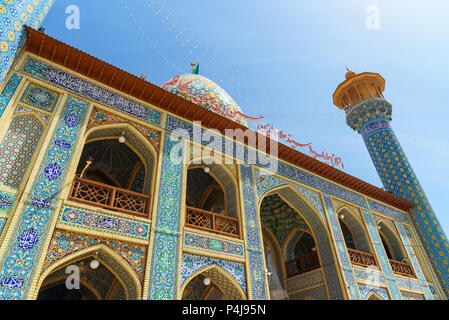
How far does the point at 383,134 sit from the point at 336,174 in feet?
16.8

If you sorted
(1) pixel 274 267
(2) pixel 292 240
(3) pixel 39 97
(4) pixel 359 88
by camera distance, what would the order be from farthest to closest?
(4) pixel 359 88 < (2) pixel 292 240 < (1) pixel 274 267 < (3) pixel 39 97

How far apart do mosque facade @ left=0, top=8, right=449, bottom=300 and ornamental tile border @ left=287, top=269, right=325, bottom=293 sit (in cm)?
4

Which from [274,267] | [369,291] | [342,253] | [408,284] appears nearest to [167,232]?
[342,253]

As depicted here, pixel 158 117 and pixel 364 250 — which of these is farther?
pixel 364 250

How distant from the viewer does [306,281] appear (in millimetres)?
8836

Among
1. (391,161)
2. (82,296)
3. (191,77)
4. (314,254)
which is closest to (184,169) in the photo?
(82,296)

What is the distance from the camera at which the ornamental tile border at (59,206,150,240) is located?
4676 millimetres

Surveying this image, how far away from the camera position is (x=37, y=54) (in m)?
5.68

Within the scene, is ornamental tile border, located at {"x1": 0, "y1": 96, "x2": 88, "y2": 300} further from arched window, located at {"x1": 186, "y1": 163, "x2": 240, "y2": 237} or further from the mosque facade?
arched window, located at {"x1": 186, "y1": 163, "x2": 240, "y2": 237}

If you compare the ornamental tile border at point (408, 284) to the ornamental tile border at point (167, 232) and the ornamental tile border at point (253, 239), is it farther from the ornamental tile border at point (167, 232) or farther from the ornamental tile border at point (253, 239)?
the ornamental tile border at point (167, 232)

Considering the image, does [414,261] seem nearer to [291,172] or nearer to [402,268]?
[402,268]

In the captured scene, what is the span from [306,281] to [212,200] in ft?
11.4

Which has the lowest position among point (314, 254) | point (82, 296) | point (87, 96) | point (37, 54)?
point (82, 296)
